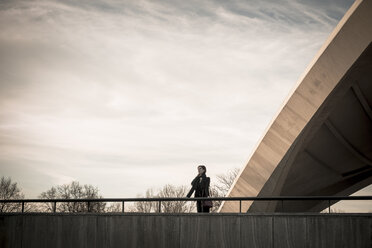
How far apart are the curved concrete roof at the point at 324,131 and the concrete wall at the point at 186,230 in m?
1.42

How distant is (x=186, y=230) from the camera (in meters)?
8.81

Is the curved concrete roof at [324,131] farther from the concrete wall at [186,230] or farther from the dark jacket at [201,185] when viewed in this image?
the dark jacket at [201,185]

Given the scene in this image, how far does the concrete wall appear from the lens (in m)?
8.03

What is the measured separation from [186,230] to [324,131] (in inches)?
286

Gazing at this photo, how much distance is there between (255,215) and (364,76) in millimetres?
5689

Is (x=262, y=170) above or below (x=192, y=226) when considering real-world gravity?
above

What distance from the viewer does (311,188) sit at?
16.8 metres

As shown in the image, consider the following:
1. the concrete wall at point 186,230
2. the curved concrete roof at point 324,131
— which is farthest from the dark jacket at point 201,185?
the curved concrete roof at point 324,131

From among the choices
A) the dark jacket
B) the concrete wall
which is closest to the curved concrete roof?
the concrete wall

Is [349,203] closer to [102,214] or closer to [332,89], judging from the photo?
[332,89]

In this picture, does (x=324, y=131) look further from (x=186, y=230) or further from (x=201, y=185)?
(x=186, y=230)

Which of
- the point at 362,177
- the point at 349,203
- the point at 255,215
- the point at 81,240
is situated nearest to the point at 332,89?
the point at 349,203

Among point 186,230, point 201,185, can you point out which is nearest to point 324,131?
point 201,185

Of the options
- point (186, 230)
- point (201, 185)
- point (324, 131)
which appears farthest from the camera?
point (324, 131)
